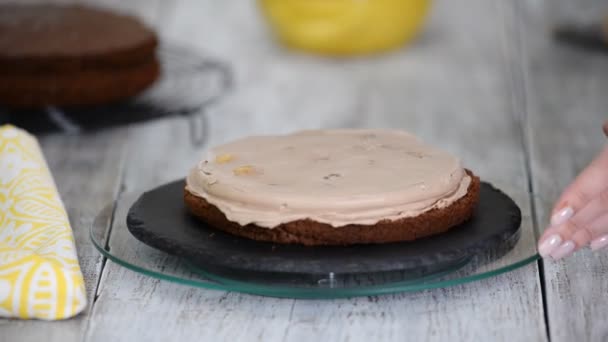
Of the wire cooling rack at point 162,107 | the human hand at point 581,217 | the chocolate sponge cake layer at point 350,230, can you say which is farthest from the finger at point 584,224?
the wire cooling rack at point 162,107

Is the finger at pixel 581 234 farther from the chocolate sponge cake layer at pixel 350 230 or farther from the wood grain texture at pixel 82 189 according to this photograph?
the wood grain texture at pixel 82 189

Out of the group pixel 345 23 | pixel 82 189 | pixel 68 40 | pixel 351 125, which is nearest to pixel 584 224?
pixel 82 189

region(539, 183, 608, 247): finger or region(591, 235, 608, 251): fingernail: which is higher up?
region(539, 183, 608, 247): finger

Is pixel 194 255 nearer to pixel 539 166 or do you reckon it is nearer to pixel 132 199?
pixel 132 199

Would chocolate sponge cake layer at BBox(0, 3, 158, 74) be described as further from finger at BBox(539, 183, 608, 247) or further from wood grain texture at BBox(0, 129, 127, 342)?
finger at BBox(539, 183, 608, 247)

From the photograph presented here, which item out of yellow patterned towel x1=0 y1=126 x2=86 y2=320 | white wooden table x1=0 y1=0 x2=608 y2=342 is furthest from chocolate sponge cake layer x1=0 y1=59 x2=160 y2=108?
yellow patterned towel x1=0 y1=126 x2=86 y2=320

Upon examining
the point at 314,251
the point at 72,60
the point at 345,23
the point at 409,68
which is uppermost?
the point at 314,251

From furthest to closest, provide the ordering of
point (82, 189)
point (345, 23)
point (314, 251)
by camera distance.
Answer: point (345, 23), point (82, 189), point (314, 251)

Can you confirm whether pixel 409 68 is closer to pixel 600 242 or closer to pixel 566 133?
pixel 566 133
